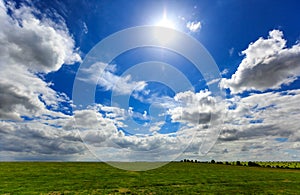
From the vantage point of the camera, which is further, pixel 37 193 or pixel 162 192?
pixel 162 192

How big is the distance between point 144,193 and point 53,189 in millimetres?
13267

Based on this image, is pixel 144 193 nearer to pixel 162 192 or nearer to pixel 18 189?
pixel 162 192

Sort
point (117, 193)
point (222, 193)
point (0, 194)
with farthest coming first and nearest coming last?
point (222, 193) < point (117, 193) < point (0, 194)

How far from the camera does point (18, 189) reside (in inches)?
1298

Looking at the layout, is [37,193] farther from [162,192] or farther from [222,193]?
[222,193]

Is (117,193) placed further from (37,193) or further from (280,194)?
(280,194)

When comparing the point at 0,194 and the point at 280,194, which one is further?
the point at 280,194

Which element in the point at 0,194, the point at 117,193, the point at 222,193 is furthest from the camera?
the point at 222,193

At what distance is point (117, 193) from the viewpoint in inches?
1260

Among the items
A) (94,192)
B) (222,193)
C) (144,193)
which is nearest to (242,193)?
(222,193)

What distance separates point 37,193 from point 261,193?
104 ft

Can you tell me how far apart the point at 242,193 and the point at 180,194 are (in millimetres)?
9718

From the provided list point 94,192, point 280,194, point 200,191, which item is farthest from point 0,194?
point 280,194

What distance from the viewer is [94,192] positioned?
106 feet
